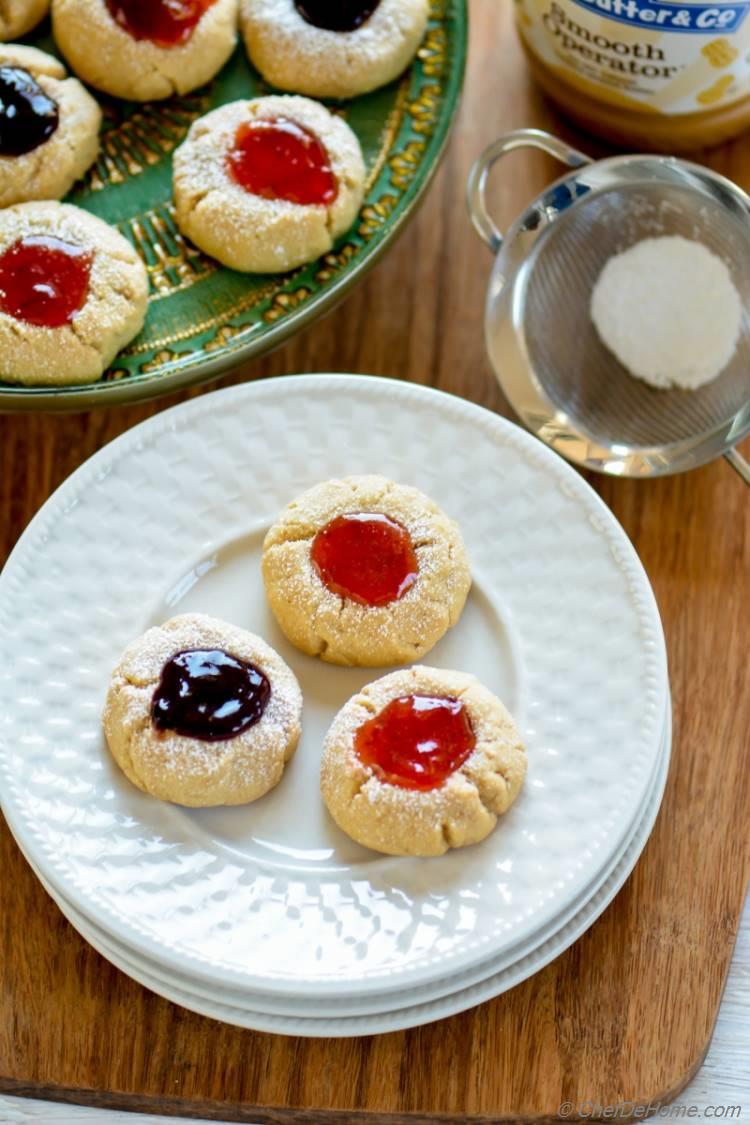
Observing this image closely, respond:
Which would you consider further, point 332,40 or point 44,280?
point 332,40

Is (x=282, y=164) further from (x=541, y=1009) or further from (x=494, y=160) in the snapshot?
(x=541, y=1009)

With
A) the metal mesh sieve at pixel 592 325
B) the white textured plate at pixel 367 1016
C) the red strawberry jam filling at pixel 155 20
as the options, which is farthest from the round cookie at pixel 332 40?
the white textured plate at pixel 367 1016

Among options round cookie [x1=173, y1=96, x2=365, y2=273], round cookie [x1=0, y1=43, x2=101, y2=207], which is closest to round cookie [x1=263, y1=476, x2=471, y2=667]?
round cookie [x1=173, y1=96, x2=365, y2=273]

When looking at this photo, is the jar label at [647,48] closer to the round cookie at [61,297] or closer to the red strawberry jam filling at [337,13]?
the red strawberry jam filling at [337,13]

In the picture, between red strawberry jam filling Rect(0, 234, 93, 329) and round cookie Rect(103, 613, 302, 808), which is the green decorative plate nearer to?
red strawberry jam filling Rect(0, 234, 93, 329)

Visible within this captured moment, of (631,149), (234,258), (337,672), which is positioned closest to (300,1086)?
(337,672)

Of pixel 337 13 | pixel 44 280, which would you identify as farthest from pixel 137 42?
pixel 44 280

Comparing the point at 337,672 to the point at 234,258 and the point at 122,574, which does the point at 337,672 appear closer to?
the point at 122,574
